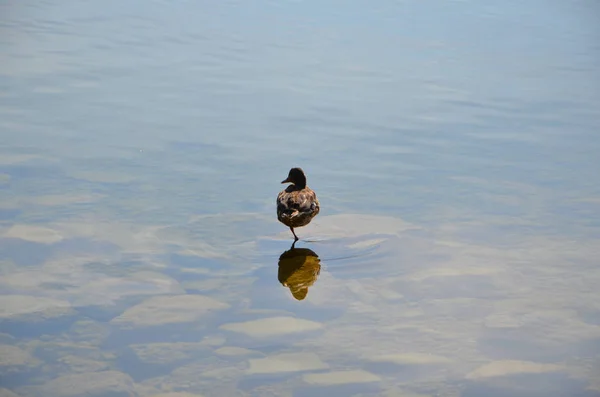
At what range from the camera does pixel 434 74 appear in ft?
52.9

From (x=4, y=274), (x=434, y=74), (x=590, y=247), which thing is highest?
(x=434, y=74)

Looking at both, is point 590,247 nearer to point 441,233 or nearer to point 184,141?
point 441,233

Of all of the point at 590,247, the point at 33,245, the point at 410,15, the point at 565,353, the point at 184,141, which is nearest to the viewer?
the point at 565,353

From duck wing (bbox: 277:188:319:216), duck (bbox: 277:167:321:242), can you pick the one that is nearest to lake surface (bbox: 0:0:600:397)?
duck (bbox: 277:167:321:242)

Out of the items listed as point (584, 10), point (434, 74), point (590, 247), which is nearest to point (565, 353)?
point (590, 247)

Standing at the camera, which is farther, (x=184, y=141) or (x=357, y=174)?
(x=184, y=141)

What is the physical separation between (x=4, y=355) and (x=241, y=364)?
1.76 metres

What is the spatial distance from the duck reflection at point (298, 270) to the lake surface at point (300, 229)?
1.1 inches

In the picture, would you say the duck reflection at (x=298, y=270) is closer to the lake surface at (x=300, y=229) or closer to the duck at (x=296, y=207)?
the lake surface at (x=300, y=229)

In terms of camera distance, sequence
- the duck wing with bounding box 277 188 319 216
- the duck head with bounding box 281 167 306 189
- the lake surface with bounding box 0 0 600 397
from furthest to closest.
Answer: the duck head with bounding box 281 167 306 189 < the duck wing with bounding box 277 188 319 216 < the lake surface with bounding box 0 0 600 397

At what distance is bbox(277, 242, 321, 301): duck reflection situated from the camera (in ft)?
27.7

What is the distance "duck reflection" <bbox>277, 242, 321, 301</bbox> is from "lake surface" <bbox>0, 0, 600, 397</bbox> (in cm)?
3

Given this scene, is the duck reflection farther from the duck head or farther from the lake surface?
the duck head

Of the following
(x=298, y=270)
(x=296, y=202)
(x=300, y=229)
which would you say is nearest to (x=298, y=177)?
(x=300, y=229)
